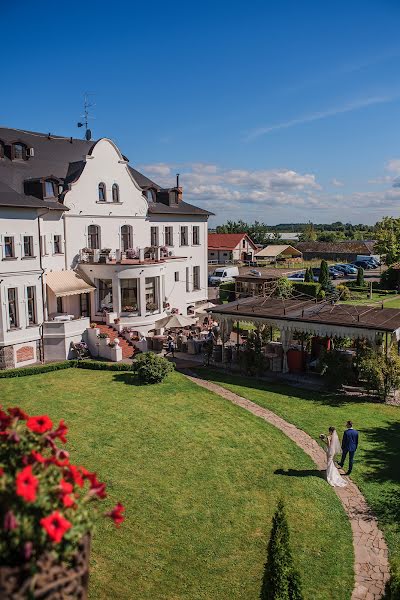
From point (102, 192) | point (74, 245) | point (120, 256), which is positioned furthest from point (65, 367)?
point (102, 192)

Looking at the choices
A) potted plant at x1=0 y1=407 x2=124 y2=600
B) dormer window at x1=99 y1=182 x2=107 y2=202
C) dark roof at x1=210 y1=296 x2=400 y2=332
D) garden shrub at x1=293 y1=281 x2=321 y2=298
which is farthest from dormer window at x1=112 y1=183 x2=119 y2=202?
potted plant at x1=0 y1=407 x2=124 y2=600

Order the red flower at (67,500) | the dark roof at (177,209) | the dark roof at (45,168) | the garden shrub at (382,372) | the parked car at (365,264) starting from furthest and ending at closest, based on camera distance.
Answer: the parked car at (365,264)
the dark roof at (177,209)
the dark roof at (45,168)
the garden shrub at (382,372)
the red flower at (67,500)

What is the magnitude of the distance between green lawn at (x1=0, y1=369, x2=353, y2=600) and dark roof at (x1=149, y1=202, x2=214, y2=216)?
1736 cm

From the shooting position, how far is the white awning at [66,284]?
95.1ft

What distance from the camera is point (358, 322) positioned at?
74.6 ft

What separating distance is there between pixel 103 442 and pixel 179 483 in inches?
151

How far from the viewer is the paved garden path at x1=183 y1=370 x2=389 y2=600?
1022 centimetres

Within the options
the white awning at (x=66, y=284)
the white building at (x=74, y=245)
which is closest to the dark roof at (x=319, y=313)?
the white building at (x=74, y=245)

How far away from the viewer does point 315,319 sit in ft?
77.9

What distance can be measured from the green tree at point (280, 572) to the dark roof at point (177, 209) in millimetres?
29830

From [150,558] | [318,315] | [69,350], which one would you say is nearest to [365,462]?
[150,558]

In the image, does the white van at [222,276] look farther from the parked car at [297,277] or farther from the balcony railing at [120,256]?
the balcony railing at [120,256]

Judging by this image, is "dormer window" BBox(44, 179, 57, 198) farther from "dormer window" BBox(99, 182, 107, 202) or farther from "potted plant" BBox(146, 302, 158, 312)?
"potted plant" BBox(146, 302, 158, 312)

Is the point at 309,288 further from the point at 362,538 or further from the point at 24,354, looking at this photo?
the point at 362,538
